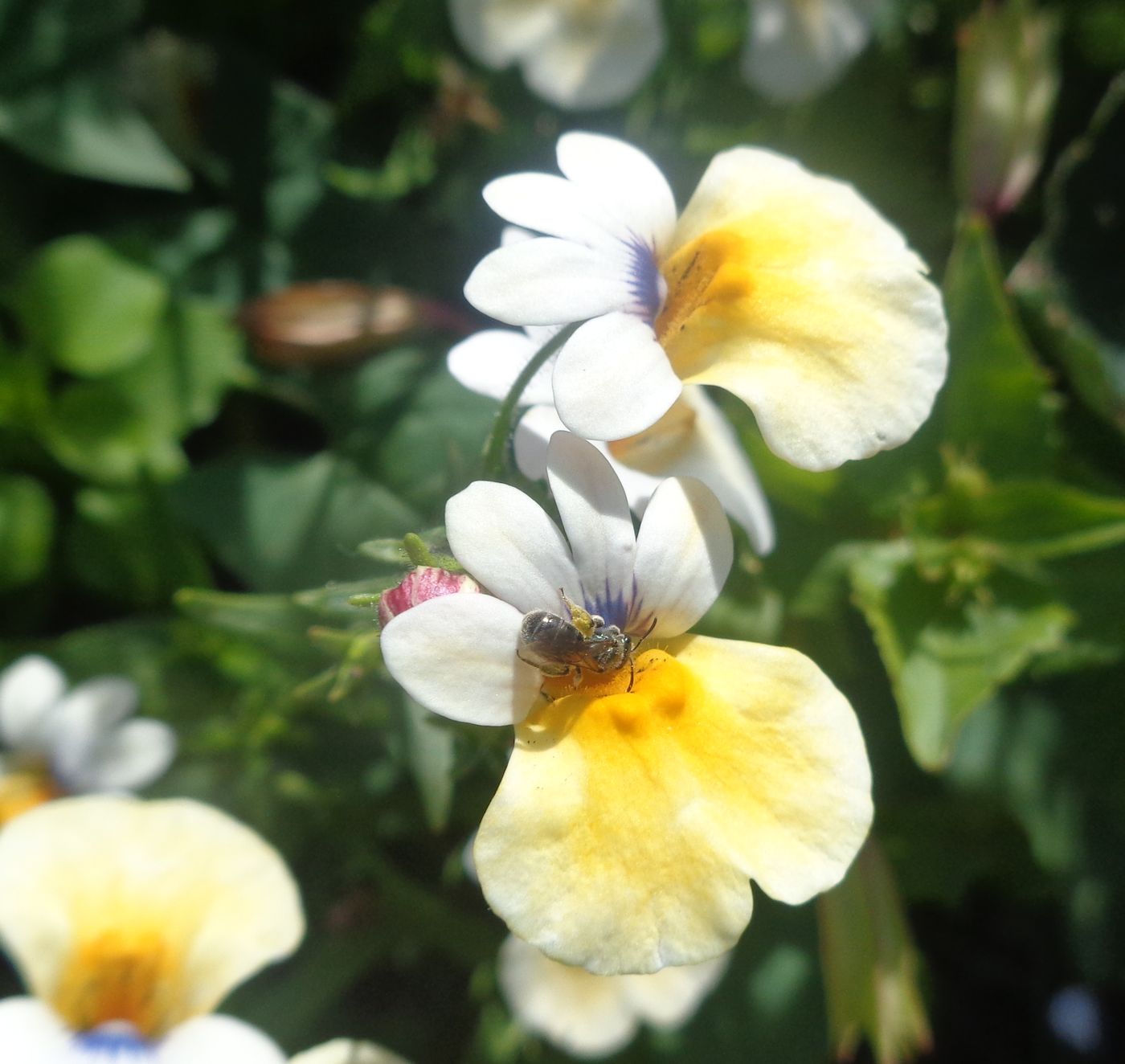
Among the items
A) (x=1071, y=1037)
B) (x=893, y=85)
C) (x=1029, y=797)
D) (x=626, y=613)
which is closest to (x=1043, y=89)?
(x=893, y=85)

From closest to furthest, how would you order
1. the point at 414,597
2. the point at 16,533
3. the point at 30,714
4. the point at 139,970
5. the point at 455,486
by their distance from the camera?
the point at 414,597 < the point at 139,970 < the point at 455,486 < the point at 30,714 < the point at 16,533

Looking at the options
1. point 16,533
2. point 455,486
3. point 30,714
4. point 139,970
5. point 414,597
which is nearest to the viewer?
point 414,597

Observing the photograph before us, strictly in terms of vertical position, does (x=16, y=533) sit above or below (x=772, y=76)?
below

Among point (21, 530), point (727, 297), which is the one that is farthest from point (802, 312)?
point (21, 530)

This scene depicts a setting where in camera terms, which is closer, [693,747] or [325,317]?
[693,747]

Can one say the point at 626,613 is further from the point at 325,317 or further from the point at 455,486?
the point at 325,317

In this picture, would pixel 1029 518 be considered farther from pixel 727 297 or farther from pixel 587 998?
pixel 587 998

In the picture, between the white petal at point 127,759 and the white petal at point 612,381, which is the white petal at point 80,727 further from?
the white petal at point 612,381
